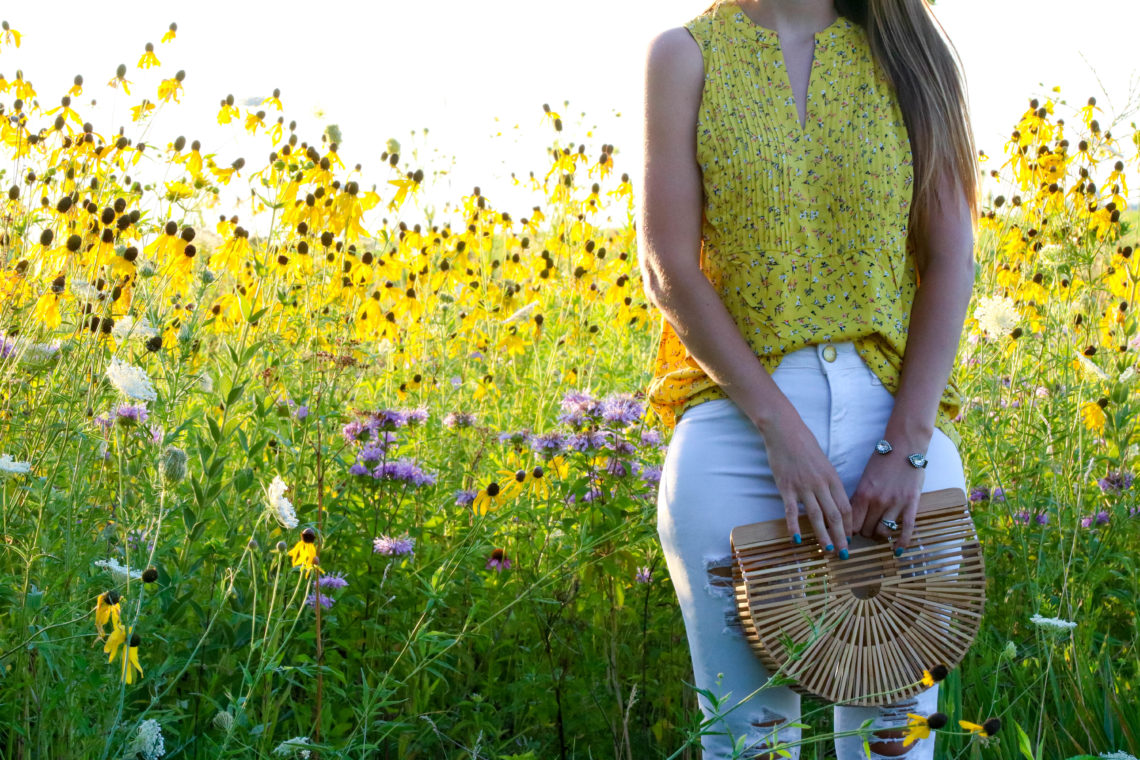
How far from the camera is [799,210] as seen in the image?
1.58 m

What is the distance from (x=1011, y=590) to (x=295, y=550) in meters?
1.87

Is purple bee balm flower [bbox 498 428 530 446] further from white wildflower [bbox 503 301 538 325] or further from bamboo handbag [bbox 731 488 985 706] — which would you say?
bamboo handbag [bbox 731 488 985 706]

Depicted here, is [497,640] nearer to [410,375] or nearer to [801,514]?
[801,514]

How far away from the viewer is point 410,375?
4.01 m

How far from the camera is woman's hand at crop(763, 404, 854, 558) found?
4.69ft

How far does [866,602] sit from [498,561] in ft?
3.27

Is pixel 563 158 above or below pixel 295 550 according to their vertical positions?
above

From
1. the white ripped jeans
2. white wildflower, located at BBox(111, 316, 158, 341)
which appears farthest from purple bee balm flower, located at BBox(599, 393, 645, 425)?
white wildflower, located at BBox(111, 316, 158, 341)

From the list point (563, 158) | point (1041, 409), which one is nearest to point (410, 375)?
point (563, 158)

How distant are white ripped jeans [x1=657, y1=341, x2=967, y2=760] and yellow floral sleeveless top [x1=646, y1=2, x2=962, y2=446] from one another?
0.04 metres

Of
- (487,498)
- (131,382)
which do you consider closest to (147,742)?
(131,382)

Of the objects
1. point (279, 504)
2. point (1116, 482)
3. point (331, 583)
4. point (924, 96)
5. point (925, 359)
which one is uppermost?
point (924, 96)

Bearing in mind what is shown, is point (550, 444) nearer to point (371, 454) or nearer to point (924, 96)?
point (371, 454)

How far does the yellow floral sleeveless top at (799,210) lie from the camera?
61.3 inches
